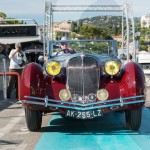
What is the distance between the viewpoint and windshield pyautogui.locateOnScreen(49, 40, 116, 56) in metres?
8.66

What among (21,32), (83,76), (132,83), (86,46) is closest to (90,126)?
(83,76)

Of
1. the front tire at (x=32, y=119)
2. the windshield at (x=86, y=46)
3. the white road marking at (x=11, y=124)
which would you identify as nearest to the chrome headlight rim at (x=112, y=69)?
the front tire at (x=32, y=119)

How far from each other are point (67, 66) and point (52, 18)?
1821 centimetres

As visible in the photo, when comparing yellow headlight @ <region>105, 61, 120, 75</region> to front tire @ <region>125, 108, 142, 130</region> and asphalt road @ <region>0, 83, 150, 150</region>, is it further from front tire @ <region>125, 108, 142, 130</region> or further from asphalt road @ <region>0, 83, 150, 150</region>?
asphalt road @ <region>0, 83, 150, 150</region>

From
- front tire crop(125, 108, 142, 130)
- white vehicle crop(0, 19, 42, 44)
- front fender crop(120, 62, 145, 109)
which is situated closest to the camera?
front fender crop(120, 62, 145, 109)

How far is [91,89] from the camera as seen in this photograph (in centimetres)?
681

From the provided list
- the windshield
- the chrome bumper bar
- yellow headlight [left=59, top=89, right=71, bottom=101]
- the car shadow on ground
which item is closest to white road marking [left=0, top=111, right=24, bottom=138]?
the car shadow on ground

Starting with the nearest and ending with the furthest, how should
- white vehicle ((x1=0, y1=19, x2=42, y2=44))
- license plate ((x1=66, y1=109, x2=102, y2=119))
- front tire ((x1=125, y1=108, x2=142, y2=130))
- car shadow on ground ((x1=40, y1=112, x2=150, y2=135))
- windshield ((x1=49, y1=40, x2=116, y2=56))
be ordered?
license plate ((x1=66, y1=109, x2=102, y2=119))
front tire ((x1=125, y1=108, x2=142, y2=130))
car shadow on ground ((x1=40, y1=112, x2=150, y2=135))
windshield ((x1=49, y1=40, x2=116, y2=56))
white vehicle ((x1=0, y1=19, x2=42, y2=44))

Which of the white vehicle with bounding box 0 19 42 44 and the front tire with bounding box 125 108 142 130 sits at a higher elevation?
the white vehicle with bounding box 0 19 42 44

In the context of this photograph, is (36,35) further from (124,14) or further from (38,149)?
(38,149)

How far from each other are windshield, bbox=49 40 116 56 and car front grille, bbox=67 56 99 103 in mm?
1756

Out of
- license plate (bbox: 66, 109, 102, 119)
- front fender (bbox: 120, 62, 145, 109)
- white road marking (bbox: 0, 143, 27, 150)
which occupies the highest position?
front fender (bbox: 120, 62, 145, 109)

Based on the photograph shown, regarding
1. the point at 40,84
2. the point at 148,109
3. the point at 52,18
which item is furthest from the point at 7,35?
the point at 40,84

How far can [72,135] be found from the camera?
6.78m
